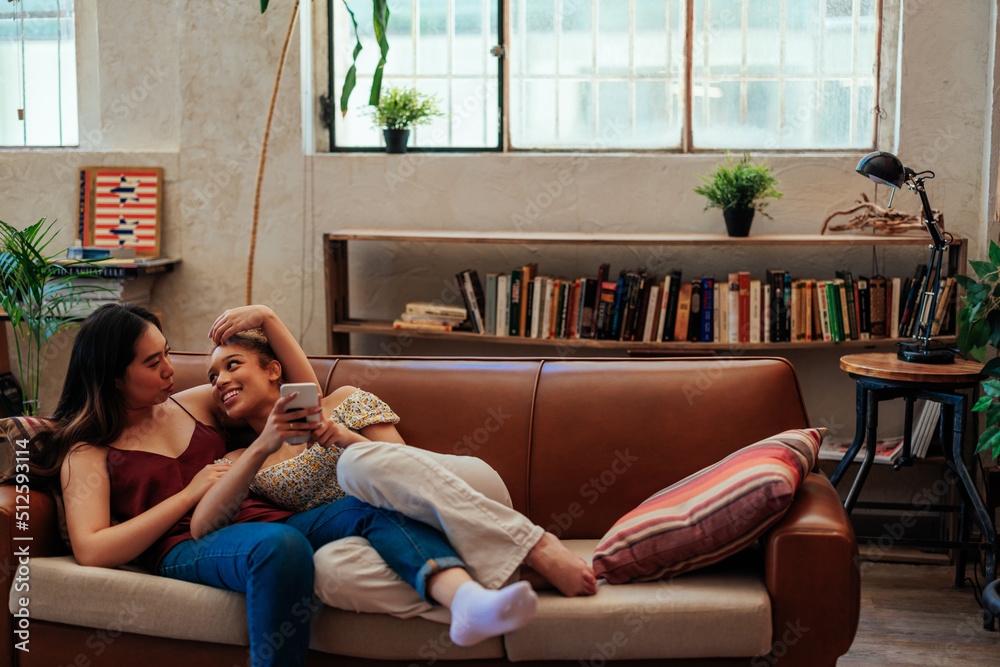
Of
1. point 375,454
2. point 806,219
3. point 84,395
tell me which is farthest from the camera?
point 806,219

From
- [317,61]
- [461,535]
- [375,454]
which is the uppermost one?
[317,61]

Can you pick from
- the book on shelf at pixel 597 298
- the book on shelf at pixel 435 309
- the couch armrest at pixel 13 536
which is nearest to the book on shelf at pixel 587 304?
the book on shelf at pixel 597 298

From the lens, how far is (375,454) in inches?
73.5

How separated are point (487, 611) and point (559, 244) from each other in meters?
1.98

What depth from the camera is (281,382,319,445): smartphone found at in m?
1.81

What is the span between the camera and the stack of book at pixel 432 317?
3541 mm

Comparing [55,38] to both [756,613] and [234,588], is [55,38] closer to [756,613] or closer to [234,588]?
[234,588]

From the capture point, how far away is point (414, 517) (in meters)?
1.85

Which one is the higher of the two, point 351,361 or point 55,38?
point 55,38

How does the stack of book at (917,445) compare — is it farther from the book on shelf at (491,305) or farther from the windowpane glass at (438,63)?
the windowpane glass at (438,63)

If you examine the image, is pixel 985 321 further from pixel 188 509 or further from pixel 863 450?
pixel 188 509

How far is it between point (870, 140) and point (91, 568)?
127 inches

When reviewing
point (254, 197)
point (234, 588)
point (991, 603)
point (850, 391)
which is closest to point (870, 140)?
point (850, 391)


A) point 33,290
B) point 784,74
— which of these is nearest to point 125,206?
point 33,290
